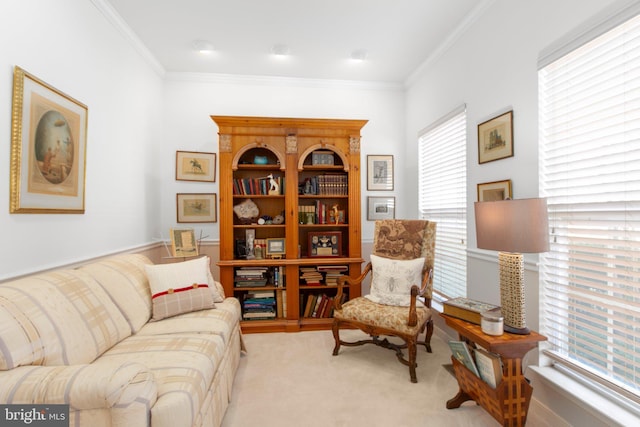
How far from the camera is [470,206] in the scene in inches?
107

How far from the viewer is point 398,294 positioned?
8.99ft

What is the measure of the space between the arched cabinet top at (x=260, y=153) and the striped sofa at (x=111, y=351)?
1544 mm

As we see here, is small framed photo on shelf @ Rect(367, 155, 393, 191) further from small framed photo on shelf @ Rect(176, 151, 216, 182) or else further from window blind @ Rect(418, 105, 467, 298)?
small framed photo on shelf @ Rect(176, 151, 216, 182)

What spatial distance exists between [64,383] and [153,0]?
2763mm

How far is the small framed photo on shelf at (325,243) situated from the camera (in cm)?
361

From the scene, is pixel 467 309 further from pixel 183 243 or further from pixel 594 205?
pixel 183 243

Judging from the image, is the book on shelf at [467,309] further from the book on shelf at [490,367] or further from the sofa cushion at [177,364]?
the sofa cushion at [177,364]

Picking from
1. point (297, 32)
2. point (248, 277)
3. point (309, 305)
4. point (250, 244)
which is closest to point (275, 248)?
point (250, 244)

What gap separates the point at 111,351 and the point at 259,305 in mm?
1819

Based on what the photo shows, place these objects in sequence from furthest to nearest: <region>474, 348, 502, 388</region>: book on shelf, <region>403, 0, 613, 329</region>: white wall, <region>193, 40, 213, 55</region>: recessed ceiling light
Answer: <region>193, 40, 213, 55</region>: recessed ceiling light < <region>403, 0, 613, 329</region>: white wall < <region>474, 348, 502, 388</region>: book on shelf

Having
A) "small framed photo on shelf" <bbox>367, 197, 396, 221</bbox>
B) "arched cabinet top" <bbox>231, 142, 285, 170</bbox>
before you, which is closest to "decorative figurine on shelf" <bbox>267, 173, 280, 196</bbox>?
"arched cabinet top" <bbox>231, 142, 285, 170</bbox>

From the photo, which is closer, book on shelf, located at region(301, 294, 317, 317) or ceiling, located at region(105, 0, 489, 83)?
ceiling, located at region(105, 0, 489, 83)

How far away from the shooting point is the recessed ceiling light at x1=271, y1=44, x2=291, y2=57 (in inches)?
122

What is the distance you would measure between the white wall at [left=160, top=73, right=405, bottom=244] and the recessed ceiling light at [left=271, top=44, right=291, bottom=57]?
2.08ft
